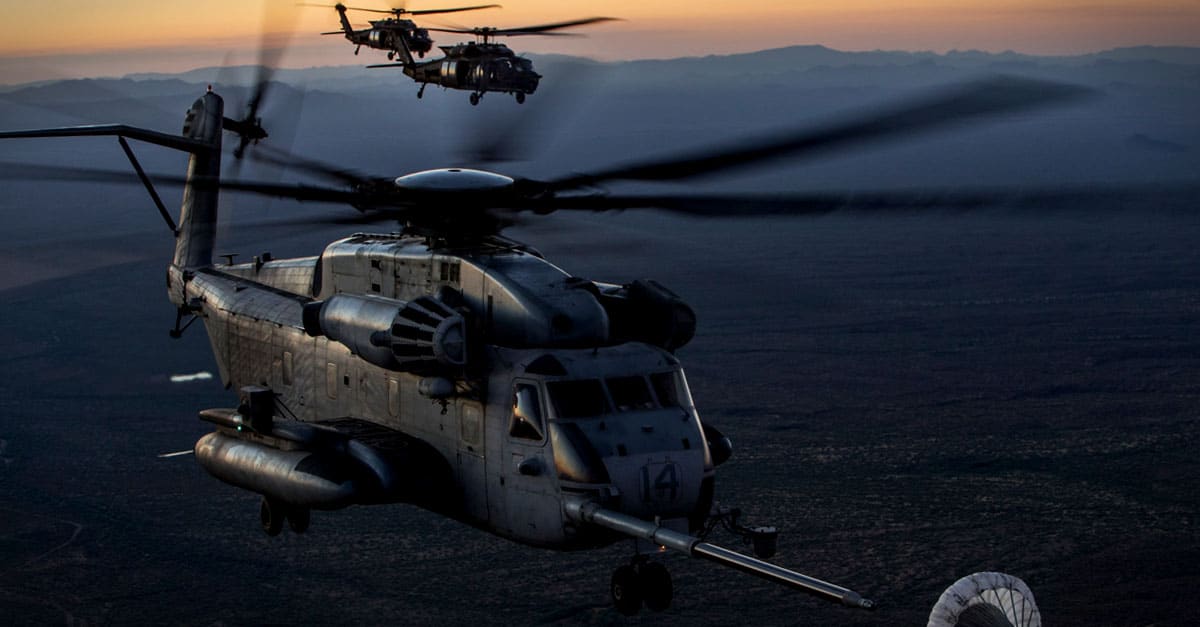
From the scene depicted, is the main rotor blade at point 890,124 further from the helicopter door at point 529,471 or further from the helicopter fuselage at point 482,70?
the helicopter fuselage at point 482,70

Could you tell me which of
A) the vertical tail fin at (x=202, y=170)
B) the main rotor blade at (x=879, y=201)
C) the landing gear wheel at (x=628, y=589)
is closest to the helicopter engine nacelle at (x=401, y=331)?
the main rotor blade at (x=879, y=201)

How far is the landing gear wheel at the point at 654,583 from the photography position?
2264cm

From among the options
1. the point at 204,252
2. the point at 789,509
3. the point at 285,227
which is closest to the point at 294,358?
the point at 285,227

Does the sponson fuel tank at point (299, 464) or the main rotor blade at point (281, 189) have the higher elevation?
the main rotor blade at point (281, 189)

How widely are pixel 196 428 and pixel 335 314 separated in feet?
476

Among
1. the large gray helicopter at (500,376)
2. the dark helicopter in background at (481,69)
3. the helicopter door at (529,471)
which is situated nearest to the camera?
the large gray helicopter at (500,376)

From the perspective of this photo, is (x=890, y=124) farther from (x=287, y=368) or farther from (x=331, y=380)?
(x=287, y=368)

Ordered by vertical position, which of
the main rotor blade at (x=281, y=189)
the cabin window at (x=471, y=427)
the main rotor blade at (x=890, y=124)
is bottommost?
the cabin window at (x=471, y=427)

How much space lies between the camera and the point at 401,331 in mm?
25078

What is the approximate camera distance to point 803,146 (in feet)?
71.5

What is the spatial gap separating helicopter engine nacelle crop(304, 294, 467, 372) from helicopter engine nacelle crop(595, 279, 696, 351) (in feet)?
10.6

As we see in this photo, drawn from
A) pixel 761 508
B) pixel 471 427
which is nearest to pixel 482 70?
pixel 471 427

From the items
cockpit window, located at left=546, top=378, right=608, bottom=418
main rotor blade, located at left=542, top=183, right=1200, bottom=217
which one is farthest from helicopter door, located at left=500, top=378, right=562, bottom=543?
main rotor blade, located at left=542, top=183, right=1200, bottom=217

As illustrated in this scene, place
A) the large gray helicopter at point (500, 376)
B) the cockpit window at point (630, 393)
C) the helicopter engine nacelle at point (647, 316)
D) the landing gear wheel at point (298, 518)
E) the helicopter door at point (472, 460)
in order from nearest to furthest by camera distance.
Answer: the large gray helicopter at point (500, 376) → the cockpit window at point (630, 393) → the helicopter door at point (472, 460) → the helicopter engine nacelle at point (647, 316) → the landing gear wheel at point (298, 518)
